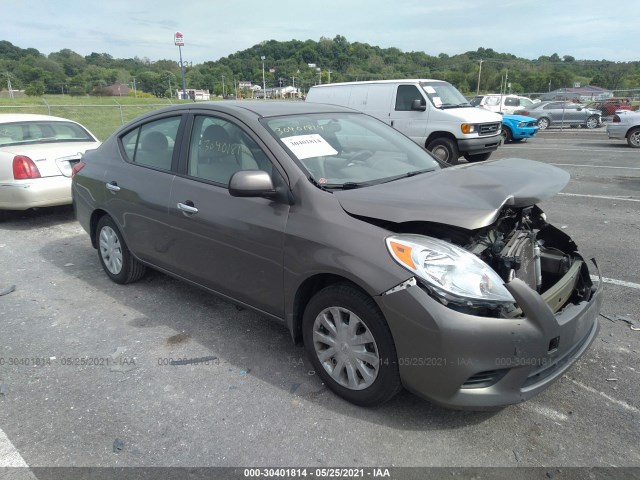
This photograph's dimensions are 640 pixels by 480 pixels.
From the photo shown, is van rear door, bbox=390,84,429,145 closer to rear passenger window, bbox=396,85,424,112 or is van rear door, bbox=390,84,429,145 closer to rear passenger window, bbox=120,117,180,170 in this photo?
rear passenger window, bbox=396,85,424,112

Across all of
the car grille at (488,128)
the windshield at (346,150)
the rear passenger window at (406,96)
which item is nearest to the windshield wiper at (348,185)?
the windshield at (346,150)

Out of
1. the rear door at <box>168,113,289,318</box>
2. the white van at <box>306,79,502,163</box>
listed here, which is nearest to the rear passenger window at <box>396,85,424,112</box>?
the white van at <box>306,79,502,163</box>

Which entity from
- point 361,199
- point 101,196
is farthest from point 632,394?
point 101,196

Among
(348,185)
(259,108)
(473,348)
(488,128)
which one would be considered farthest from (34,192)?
(488,128)

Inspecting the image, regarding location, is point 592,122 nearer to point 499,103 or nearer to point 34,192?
point 499,103

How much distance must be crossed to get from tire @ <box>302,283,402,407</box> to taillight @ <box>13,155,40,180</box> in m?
5.40

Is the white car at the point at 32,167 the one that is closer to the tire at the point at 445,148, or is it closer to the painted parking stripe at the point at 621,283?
the painted parking stripe at the point at 621,283

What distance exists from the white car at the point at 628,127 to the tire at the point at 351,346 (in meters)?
15.8

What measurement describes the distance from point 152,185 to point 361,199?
2001mm

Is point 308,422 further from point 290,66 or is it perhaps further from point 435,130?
point 290,66

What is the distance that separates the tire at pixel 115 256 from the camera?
4492 millimetres

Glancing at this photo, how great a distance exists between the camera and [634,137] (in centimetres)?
1495

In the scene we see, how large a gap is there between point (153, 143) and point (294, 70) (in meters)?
87.0

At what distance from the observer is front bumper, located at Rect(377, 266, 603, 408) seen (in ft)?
7.54
